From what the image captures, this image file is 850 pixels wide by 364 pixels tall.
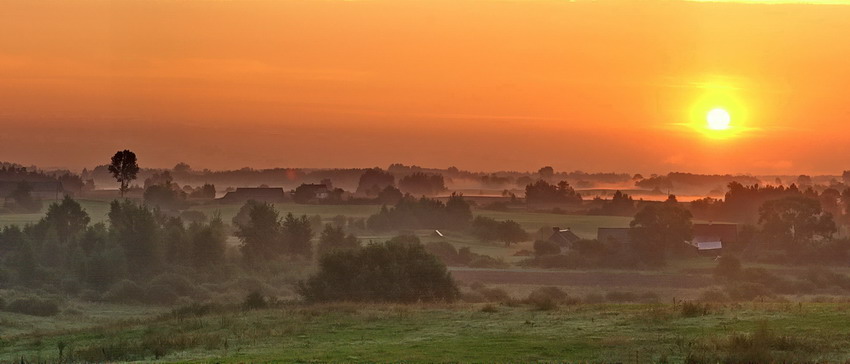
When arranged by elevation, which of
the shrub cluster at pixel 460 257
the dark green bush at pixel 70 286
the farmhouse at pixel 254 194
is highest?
the farmhouse at pixel 254 194

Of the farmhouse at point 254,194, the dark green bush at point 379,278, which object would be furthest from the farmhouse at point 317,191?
the dark green bush at point 379,278

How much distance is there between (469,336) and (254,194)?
117 meters

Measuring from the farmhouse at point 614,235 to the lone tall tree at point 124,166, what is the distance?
171 ft

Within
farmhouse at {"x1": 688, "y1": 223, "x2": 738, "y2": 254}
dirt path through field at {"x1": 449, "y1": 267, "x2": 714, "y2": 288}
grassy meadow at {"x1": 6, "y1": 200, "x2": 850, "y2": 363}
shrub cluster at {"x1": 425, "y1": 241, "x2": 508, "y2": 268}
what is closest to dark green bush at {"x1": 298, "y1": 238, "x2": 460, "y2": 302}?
grassy meadow at {"x1": 6, "y1": 200, "x2": 850, "y2": 363}

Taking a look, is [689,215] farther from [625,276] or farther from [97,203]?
[97,203]

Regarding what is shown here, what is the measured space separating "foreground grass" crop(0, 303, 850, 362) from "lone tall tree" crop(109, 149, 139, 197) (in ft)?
265

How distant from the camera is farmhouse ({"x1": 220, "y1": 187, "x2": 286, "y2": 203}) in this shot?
148 metres

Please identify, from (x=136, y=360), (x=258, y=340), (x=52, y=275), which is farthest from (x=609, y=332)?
(x=52, y=275)

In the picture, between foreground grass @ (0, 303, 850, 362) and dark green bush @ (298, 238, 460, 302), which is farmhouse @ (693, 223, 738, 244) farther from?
foreground grass @ (0, 303, 850, 362)

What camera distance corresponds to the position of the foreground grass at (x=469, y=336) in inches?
1229

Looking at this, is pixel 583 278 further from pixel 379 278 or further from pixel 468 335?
pixel 468 335

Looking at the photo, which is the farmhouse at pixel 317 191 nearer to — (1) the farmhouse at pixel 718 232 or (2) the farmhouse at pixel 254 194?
(2) the farmhouse at pixel 254 194

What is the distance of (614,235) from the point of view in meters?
101

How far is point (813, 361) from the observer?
28906 mm
